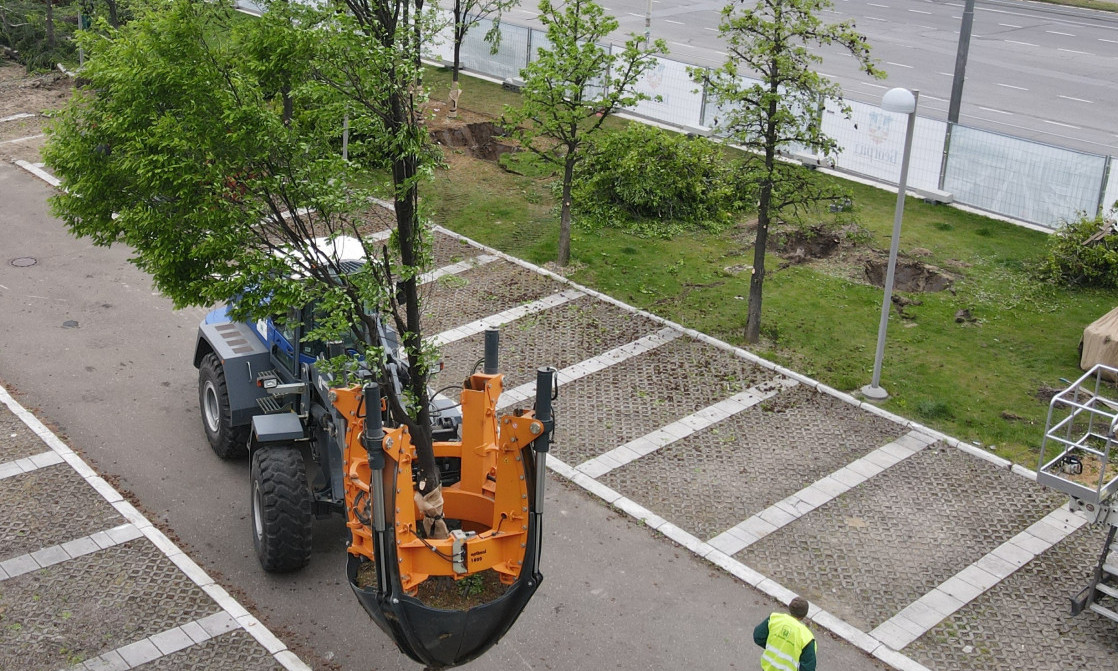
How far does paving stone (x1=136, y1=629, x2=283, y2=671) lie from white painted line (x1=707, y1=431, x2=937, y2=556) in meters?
4.54

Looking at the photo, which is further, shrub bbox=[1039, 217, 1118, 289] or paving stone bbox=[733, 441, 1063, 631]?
shrub bbox=[1039, 217, 1118, 289]

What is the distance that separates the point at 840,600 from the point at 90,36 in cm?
853

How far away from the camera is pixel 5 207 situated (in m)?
19.8

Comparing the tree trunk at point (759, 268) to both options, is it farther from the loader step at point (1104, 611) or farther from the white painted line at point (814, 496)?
the loader step at point (1104, 611)

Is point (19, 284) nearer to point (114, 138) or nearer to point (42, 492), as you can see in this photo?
point (42, 492)

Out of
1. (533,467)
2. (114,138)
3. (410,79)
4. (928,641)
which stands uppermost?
(410,79)

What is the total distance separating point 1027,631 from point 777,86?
735 cm

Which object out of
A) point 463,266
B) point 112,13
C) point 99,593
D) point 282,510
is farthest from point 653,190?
point 112,13

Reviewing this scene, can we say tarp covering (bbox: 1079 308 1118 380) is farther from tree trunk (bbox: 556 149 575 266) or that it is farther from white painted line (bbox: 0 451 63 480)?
white painted line (bbox: 0 451 63 480)

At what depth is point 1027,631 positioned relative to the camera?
10289 mm

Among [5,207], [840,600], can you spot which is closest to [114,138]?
[840,600]

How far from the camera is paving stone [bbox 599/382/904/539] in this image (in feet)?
39.7

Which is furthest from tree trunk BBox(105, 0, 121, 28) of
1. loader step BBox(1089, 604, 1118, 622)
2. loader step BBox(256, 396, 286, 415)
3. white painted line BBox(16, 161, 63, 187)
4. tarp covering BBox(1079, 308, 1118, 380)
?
loader step BBox(1089, 604, 1118, 622)

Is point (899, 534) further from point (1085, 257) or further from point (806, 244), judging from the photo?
point (806, 244)
